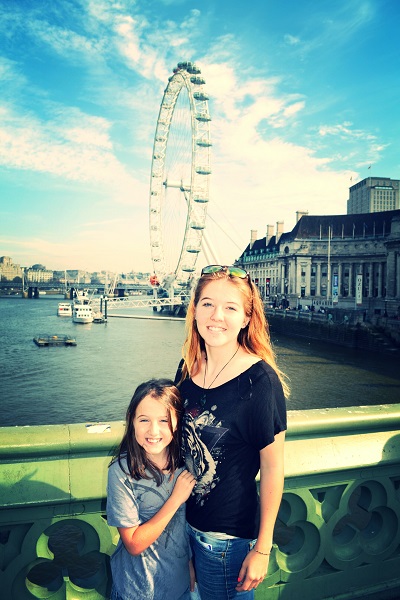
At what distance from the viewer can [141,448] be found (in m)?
1.55

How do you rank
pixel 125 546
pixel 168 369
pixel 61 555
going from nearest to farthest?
pixel 125 546
pixel 61 555
pixel 168 369

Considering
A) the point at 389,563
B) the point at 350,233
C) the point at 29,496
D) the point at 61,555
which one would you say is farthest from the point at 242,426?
the point at 350,233

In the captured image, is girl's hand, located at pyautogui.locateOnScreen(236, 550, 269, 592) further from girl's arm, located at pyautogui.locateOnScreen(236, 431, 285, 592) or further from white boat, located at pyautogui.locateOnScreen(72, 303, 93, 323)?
white boat, located at pyautogui.locateOnScreen(72, 303, 93, 323)

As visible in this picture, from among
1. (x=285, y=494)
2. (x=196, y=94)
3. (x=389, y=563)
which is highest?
(x=196, y=94)

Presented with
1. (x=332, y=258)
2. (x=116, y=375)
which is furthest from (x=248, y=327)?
(x=332, y=258)

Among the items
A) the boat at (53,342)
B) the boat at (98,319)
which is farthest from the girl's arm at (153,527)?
the boat at (98,319)

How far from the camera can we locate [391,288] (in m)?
40.7

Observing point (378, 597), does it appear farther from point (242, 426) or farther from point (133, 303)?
point (133, 303)

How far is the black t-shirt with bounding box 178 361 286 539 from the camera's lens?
1.50 m

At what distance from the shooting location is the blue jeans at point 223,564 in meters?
1.52

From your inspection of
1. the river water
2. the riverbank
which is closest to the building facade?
the riverbank

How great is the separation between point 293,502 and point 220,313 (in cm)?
84

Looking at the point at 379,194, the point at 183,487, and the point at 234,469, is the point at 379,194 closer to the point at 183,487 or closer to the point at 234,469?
the point at 234,469

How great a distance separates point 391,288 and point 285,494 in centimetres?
4210
